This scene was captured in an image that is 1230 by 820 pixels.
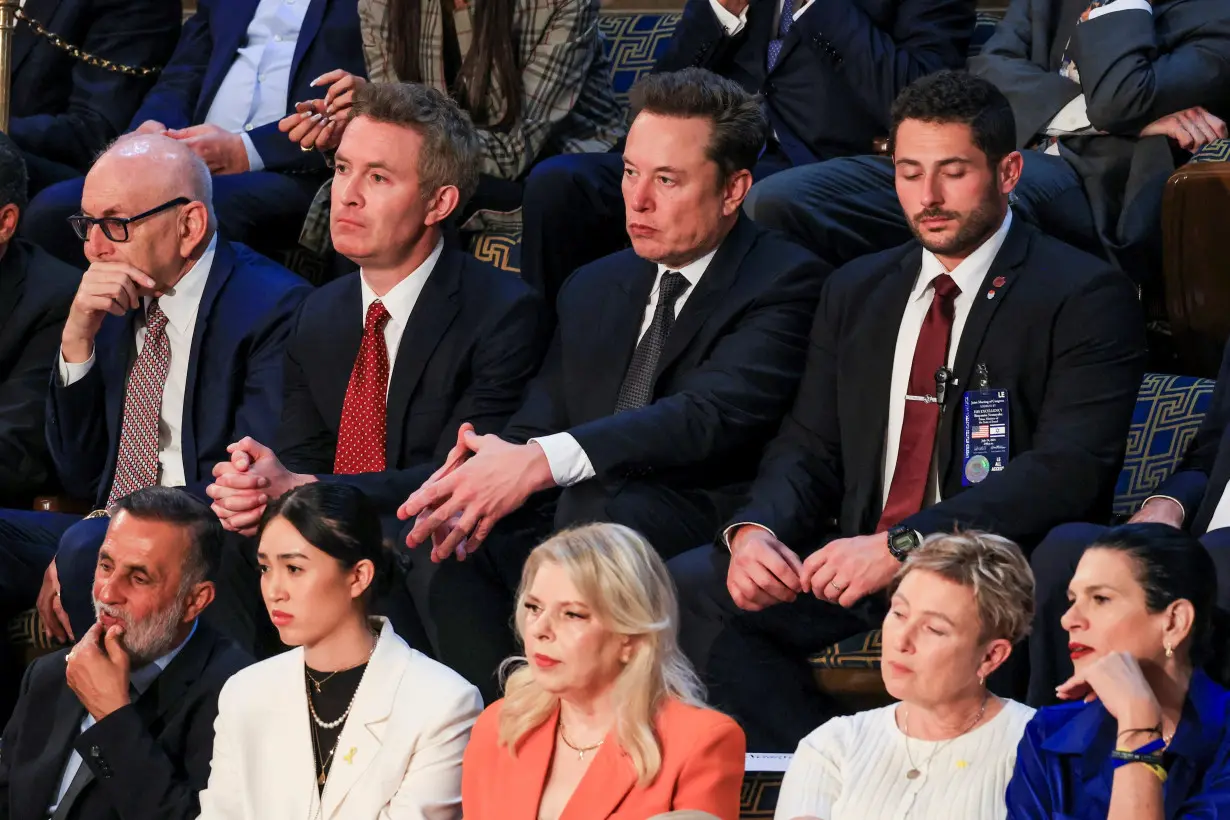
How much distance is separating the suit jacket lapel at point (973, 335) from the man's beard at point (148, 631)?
4.53 feet

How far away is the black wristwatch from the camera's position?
→ 298cm

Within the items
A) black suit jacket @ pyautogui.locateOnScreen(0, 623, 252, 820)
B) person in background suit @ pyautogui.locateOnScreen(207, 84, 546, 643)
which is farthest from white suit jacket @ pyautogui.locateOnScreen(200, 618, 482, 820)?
person in background suit @ pyautogui.locateOnScreen(207, 84, 546, 643)

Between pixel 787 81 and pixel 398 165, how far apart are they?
42.7 inches

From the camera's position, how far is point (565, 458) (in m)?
3.30

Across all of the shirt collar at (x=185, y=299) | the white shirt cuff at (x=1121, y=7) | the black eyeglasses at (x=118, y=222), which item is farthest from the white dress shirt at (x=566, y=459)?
the white shirt cuff at (x=1121, y=7)

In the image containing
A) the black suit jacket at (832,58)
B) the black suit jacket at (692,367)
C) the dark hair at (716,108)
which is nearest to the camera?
the black suit jacket at (692,367)

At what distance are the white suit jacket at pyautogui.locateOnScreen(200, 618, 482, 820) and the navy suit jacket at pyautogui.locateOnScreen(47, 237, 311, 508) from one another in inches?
37.5

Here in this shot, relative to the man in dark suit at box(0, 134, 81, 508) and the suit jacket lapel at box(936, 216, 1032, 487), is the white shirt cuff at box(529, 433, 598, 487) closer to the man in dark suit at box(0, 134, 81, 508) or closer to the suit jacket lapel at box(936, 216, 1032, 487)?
the suit jacket lapel at box(936, 216, 1032, 487)

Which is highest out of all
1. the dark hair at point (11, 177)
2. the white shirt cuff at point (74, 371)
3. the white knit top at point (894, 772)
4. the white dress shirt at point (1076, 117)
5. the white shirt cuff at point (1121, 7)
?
the white shirt cuff at point (1121, 7)

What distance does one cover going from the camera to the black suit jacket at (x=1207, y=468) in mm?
3068

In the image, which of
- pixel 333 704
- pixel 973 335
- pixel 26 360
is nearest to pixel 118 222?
pixel 26 360

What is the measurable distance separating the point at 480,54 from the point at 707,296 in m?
1.14

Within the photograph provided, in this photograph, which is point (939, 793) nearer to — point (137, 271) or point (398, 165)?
point (398, 165)

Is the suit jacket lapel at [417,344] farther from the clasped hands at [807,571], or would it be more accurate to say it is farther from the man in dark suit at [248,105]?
the man in dark suit at [248,105]
